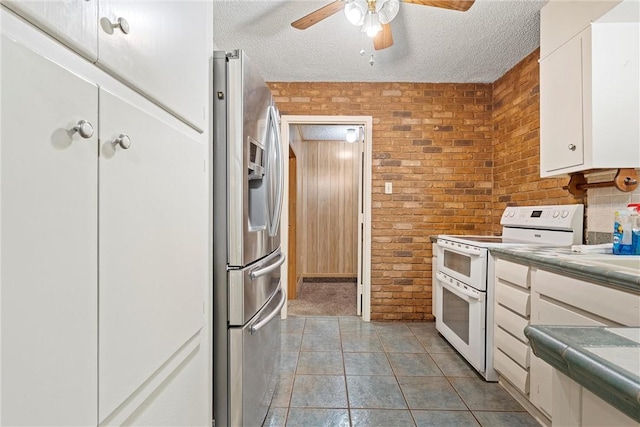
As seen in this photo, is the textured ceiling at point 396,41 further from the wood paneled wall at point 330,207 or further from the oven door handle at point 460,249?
the wood paneled wall at point 330,207

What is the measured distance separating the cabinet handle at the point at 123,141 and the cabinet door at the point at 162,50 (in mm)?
133

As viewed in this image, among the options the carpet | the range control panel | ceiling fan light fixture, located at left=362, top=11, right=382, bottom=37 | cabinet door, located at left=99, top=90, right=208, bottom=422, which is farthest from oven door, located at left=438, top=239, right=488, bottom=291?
cabinet door, located at left=99, top=90, right=208, bottom=422

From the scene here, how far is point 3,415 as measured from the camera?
405 millimetres

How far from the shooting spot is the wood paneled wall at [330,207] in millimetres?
5438

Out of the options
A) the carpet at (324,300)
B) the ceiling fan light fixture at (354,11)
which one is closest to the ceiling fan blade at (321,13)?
the ceiling fan light fixture at (354,11)

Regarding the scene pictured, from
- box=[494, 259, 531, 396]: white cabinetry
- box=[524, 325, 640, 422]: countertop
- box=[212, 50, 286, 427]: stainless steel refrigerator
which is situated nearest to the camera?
box=[524, 325, 640, 422]: countertop

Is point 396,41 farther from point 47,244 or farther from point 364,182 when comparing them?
point 47,244

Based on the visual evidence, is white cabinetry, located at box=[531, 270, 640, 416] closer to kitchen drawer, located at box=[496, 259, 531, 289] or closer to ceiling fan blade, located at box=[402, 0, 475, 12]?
kitchen drawer, located at box=[496, 259, 531, 289]

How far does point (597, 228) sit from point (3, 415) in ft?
8.79

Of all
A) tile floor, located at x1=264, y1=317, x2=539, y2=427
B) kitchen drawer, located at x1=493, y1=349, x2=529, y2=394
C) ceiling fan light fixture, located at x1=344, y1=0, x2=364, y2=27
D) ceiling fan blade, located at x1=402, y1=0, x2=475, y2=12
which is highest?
ceiling fan blade, located at x1=402, y1=0, x2=475, y2=12

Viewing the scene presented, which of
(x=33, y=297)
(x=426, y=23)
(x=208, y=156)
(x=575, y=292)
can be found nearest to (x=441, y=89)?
(x=426, y=23)

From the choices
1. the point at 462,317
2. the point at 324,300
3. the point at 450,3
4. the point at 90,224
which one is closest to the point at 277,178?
the point at 90,224

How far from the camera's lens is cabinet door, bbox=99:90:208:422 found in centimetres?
60

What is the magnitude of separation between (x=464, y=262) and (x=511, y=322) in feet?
1.86
